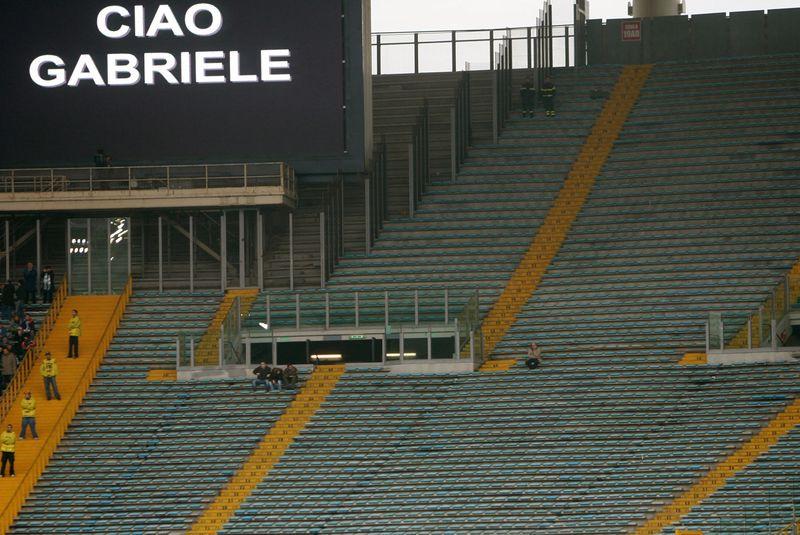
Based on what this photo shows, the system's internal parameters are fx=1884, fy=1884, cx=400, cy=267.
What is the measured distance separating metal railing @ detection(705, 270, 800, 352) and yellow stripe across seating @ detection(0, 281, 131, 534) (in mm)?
14146

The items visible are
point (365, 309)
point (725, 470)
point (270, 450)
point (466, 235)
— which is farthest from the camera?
point (466, 235)

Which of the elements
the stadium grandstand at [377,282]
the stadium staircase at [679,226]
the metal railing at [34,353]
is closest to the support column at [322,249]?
the stadium grandstand at [377,282]

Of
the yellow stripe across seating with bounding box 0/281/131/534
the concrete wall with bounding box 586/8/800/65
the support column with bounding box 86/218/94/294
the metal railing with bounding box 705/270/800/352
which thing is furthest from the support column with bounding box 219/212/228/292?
the concrete wall with bounding box 586/8/800/65

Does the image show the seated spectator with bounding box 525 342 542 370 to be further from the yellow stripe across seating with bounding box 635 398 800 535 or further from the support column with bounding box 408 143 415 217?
the support column with bounding box 408 143 415 217

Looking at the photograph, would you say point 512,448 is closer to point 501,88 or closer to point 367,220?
point 367,220

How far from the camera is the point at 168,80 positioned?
4712 centimetres

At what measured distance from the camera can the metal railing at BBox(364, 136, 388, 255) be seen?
153 ft

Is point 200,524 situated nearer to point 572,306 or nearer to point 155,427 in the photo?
point 155,427

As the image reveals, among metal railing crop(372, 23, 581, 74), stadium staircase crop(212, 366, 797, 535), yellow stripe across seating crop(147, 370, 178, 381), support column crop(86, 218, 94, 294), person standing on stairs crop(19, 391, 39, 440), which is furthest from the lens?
metal railing crop(372, 23, 581, 74)

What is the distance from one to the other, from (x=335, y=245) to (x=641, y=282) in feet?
25.2

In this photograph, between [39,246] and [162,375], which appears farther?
[39,246]

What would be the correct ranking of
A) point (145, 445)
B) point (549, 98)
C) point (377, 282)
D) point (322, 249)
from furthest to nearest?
1. point (549, 98)
2. point (322, 249)
3. point (377, 282)
4. point (145, 445)

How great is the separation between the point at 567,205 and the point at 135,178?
10772 millimetres

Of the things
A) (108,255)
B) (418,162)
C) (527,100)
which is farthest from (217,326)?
(527,100)
